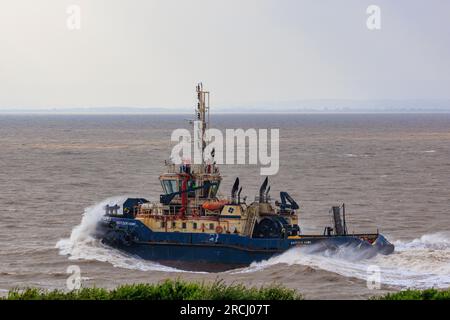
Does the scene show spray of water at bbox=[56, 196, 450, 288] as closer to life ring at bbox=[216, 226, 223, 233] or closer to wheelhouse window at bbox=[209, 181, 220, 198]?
life ring at bbox=[216, 226, 223, 233]

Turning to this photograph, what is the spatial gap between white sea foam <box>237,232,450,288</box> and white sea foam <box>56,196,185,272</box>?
5.14m

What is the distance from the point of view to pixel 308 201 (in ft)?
255

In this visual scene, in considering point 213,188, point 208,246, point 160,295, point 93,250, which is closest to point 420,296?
point 160,295

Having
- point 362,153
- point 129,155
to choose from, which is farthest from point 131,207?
point 362,153

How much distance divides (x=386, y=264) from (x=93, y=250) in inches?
584

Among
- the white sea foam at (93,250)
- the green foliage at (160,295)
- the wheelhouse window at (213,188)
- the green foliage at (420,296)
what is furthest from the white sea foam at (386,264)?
the green foliage at (160,295)

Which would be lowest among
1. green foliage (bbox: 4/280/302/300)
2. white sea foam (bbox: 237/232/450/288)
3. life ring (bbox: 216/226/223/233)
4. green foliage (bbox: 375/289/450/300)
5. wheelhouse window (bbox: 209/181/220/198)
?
white sea foam (bbox: 237/232/450/288)

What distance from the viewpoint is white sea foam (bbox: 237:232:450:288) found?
149 feet

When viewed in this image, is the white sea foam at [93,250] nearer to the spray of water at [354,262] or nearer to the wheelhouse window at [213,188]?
the spray of water at [354,262]

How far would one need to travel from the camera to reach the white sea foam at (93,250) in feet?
157

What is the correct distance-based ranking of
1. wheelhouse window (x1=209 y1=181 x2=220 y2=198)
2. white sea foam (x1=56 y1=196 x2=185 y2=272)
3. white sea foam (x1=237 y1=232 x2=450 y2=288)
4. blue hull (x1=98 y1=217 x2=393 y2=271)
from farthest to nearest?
1. wheelhouse window (x1=209 y1=181 x2=220 y2=198)
2. white sea foam (x1=56 y1=196 x2=185 y2=272)
3. blue hull (x1=98 y1=217 x2=393 y2=271)
4. white sea foam (x1=237 y1=232 x2=450 y2=288)

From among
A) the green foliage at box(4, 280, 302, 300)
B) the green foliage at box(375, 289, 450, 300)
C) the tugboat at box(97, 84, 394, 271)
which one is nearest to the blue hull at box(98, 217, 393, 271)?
the tugboat at box(97, 84, 394, 271)

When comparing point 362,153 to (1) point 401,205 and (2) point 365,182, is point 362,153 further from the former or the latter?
(1) point 401,205

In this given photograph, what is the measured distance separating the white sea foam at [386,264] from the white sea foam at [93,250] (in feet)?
16.9
